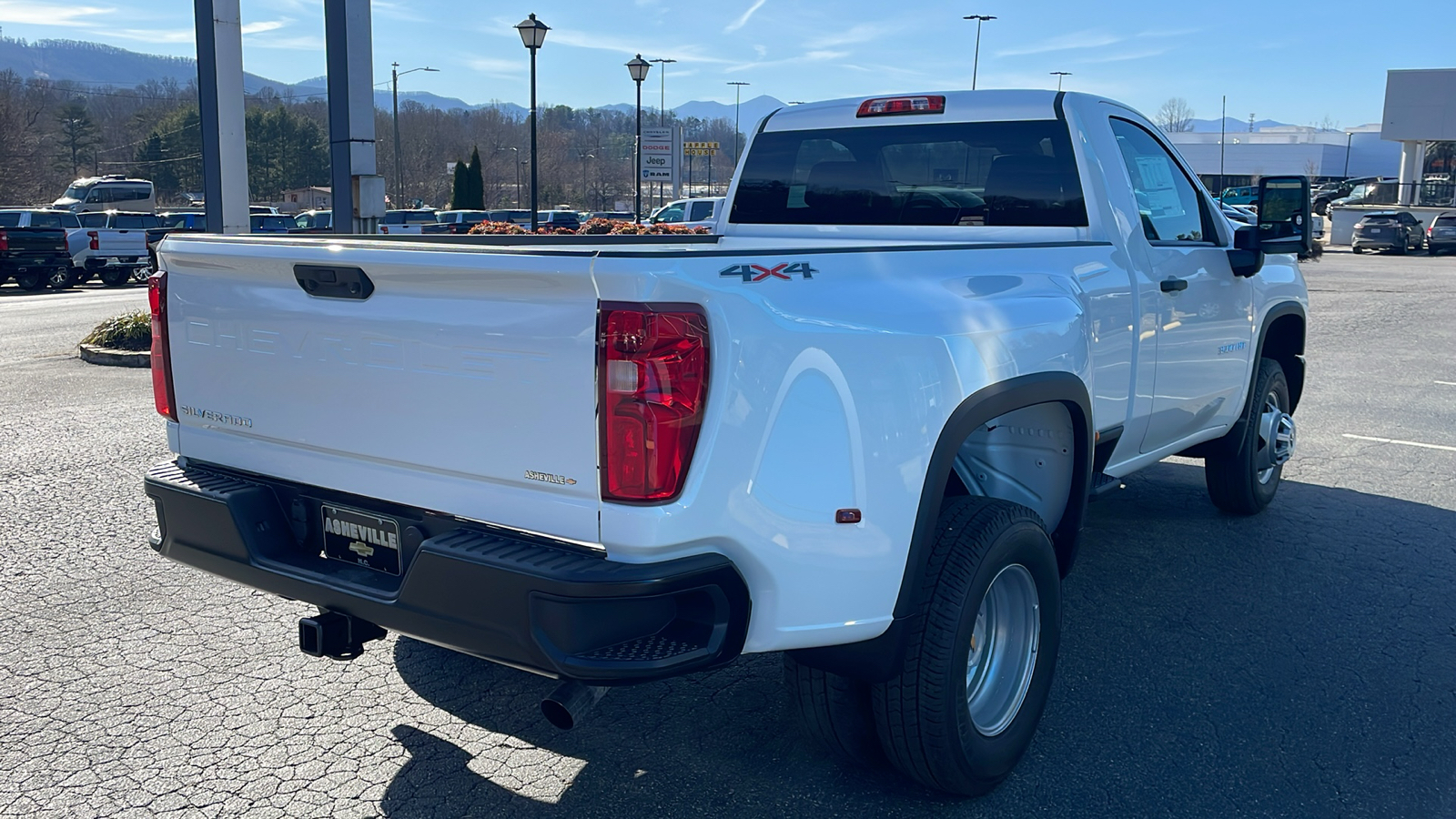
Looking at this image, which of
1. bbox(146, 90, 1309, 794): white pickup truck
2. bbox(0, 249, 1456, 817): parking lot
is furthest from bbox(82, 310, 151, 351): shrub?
bbox(146, 90, 1309, 794): white pickup truck

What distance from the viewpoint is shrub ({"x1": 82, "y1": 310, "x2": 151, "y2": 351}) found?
512 inches

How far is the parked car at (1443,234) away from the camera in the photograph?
36688 mm

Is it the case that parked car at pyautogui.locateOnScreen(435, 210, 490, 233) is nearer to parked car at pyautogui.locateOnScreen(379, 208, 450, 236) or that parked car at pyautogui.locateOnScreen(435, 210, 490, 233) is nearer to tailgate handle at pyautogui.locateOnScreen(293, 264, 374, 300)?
parked car at pyautogui.locateOnScreen(379, 208, 450, 236)

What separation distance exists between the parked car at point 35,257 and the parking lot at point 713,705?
873 inches

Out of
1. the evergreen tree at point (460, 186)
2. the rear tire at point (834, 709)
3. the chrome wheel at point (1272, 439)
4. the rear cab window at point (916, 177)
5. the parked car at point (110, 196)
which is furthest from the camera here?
the evergreen tree at point (460, 186)

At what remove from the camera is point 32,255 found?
25172mm

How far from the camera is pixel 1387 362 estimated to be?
41.9ft

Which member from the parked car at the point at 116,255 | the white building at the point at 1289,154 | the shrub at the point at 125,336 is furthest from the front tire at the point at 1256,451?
the white building at the point at 1289,154

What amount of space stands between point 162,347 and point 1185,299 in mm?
3876

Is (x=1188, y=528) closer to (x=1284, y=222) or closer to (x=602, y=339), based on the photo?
(x=1284, y=222)

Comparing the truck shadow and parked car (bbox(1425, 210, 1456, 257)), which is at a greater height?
parked car (bbox(1425, 210, 1456, 257))

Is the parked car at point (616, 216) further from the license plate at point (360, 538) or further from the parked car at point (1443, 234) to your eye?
the license plate at point (360, 538)

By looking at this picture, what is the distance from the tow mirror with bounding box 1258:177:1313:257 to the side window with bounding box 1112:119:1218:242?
313 millimetres

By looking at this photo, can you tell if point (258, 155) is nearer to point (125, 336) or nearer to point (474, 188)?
point (474, 188)
